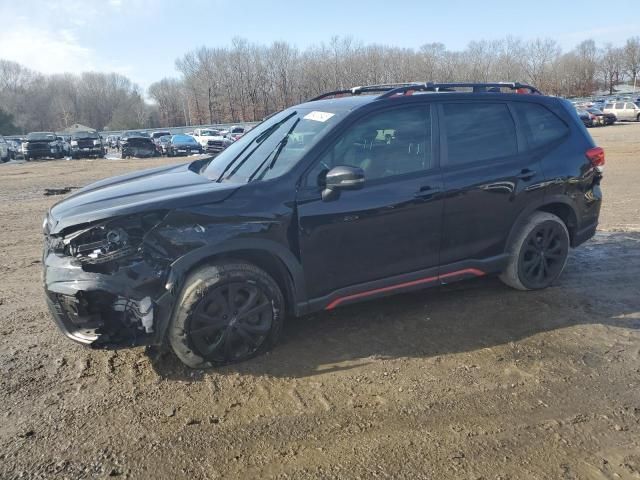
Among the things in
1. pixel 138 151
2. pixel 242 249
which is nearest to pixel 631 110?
pixel 138 151

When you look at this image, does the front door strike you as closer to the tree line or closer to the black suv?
the black suv

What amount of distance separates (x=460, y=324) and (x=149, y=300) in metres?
2.54

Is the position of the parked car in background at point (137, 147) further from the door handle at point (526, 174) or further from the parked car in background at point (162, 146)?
the door handle at point (526, 174)

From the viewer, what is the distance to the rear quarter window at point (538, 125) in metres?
4.70

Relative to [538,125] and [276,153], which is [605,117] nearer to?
[538,125]

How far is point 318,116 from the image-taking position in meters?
4.11

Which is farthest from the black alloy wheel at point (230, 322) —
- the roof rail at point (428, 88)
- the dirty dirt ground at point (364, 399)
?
the roof rail at point (428, 88)

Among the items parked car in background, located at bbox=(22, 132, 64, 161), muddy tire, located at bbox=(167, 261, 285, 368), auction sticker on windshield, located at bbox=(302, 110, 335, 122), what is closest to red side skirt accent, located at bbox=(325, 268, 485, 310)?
muddy tire, located at bbox=(167, 261, 285, 368)

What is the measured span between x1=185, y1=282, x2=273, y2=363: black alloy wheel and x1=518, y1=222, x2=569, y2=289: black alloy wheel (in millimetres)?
2606

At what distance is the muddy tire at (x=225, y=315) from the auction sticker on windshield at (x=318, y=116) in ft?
4.42

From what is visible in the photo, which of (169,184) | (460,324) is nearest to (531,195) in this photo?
(460,324)

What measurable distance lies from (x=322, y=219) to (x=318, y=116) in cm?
97

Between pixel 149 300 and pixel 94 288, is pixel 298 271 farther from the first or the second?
pixel 94 288

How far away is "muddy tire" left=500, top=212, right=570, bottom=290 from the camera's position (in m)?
4.69
